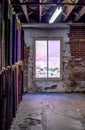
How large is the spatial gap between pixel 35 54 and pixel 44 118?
4348mm

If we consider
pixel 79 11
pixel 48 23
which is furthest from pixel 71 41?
pixel 79 11

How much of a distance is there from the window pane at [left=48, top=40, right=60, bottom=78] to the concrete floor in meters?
2.10

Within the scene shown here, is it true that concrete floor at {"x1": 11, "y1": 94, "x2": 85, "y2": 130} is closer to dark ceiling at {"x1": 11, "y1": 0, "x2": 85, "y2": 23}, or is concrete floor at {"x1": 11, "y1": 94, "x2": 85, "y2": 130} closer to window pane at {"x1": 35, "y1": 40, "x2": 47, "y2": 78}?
window pane at {"x1": 35, "y1": 40, "x2": 47, "y2": 78}

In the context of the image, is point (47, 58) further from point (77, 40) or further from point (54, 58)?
point (77, 40)

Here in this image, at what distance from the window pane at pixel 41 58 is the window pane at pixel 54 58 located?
0.57ft

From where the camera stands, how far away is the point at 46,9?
25.6 ft

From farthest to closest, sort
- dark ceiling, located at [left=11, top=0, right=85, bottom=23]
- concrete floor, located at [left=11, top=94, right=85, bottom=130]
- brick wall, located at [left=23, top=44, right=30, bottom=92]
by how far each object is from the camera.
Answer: brick wall, located at [left=23, top=44, right=30, bottom=92] < dark ceiling, located at [left=11, top=0, right=85, bottom=23] < concrete floor, located at [left=11, top=94, right=85, bottom=130]

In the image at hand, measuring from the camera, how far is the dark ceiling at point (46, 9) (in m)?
5.78

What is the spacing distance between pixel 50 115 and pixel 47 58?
413 cm

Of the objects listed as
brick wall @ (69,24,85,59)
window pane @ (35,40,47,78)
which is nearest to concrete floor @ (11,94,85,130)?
→ window pane @ (35,40,47,78)

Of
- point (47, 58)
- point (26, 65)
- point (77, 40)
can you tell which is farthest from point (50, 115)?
point (77, 40)

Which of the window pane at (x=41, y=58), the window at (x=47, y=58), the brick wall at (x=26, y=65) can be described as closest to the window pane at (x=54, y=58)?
the window at (x=47, y=58)

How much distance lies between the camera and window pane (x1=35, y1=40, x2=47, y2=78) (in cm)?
954

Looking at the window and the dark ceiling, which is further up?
the dark ceiling
